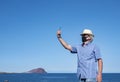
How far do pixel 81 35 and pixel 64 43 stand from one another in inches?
19.9

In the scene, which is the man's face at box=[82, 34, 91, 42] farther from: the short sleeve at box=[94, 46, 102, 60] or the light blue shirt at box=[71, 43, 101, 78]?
the short sleeve at box=[94, 46, 102, 60]

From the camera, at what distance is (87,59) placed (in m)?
7.69

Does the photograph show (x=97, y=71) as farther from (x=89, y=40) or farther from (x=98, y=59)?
(x=89, y=40)

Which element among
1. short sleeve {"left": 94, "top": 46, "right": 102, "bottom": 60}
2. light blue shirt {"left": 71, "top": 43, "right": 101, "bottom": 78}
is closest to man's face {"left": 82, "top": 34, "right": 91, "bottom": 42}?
light blue shirt {"left": 71, "top": 43, "right": 101, "bottom": 78}

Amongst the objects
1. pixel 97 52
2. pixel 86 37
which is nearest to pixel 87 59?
pixel 97 52

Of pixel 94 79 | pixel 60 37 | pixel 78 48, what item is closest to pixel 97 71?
pixel 94 79

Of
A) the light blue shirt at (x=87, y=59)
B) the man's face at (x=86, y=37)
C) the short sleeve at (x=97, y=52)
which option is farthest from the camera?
the man's face at (x=86, y=37)

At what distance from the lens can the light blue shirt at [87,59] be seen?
298 inches

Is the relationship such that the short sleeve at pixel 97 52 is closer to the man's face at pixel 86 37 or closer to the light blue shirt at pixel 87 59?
the light blue shirt at pixel 87 59

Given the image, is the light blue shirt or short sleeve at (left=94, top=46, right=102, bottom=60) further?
short sleeve at (left=94, top=46, right=102, bottom=60)

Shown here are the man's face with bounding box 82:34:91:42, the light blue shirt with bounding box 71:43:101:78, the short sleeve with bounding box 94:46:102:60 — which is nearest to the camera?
the light blue shirt with bounding box 71:43:101:78

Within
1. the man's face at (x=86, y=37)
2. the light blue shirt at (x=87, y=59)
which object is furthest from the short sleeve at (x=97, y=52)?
Answer: the man's face at (x=86, y=37)

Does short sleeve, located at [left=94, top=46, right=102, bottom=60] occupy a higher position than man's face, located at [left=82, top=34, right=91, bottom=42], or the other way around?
man's face, located at [left=82, top=34, right=91, bottom=42]

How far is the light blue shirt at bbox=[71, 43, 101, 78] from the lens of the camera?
7566 mm
